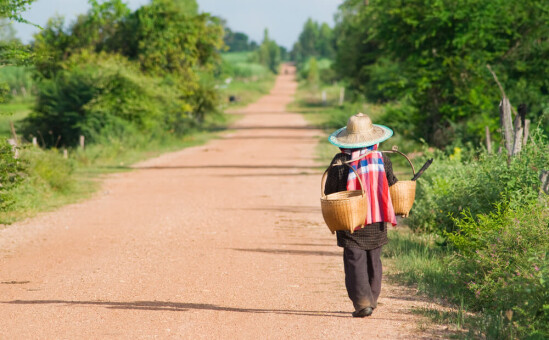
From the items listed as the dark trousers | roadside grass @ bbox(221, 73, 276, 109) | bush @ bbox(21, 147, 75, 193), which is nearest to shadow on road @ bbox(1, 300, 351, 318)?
the dark trousers

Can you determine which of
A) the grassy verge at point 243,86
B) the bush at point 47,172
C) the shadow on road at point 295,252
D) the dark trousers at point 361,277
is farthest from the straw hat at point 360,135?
the grassy verge at point 243,86

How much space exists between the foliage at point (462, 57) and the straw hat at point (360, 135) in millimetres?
10855

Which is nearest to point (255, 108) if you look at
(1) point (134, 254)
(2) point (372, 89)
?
(2) point (372, 89)

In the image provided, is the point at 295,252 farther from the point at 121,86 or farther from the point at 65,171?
the point at 121,86

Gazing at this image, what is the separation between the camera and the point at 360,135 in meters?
6.05

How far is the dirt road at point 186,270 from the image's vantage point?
19.3 feet

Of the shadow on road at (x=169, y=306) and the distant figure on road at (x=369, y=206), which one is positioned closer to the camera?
the distant figure on road at (x=369, y=206)

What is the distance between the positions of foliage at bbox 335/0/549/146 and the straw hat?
1086 cm

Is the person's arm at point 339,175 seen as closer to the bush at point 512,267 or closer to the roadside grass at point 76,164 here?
the bush at point 512,267

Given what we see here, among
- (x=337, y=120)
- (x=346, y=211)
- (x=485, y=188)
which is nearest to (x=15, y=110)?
(x=337, y=120)

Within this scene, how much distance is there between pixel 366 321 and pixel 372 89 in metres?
30.2

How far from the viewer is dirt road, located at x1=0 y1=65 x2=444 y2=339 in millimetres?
5887

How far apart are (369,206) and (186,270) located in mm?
2801

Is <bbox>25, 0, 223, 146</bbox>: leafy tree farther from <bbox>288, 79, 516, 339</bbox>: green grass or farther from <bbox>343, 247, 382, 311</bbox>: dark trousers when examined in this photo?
<bbox>343, 247, 382, 311</bbox>: dark trousers
